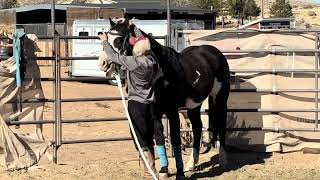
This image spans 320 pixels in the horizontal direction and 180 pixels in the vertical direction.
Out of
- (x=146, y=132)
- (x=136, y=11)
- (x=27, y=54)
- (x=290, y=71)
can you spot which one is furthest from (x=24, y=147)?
Result: (x=136, y=11)

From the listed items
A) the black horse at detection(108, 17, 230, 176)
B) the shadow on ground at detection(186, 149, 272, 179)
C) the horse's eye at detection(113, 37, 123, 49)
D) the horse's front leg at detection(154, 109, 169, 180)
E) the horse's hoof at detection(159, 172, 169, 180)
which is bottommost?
the shadow on ground at detection(186, 149, 272, 179)

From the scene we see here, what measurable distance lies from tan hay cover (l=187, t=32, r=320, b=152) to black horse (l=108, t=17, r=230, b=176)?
960mm

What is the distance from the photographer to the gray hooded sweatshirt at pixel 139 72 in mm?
6402

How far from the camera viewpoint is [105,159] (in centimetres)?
870

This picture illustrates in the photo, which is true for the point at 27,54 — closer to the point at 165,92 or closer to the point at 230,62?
the point at 165,92

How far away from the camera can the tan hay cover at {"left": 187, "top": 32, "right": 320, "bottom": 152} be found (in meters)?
9.16

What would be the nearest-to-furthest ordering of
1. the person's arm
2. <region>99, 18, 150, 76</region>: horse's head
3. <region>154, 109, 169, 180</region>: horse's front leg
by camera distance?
the person's arm
<region>99, 18, 150, 76</region>: horse's head
<region>154, 109, 169, 180</region>: horse's front leg

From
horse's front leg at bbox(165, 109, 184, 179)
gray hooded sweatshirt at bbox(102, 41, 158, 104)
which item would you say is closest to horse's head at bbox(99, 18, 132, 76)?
gray hooded sweatshirt at bbox(102, 41, 158, 104)

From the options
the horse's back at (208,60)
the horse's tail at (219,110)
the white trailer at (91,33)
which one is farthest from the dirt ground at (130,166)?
the white trailer at (91,33)

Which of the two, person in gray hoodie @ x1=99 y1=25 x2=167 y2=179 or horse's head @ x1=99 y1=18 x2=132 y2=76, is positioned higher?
horse's head @ x1=99 y1=18 x2=132 y2=76

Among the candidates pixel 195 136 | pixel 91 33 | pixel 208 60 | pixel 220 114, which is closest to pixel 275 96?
pixel 220 114

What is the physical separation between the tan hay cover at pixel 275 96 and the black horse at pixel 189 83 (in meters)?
0.96

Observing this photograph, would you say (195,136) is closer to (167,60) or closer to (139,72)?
(167,60)

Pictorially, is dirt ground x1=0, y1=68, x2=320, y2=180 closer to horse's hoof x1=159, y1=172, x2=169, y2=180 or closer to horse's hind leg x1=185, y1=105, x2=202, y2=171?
horse's hind leg x1=185, y1=105, x2=202, y2=171
